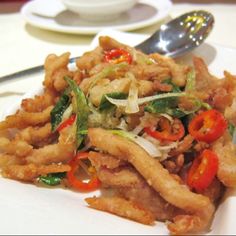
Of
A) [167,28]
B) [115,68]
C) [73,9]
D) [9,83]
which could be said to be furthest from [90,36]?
[115,68]

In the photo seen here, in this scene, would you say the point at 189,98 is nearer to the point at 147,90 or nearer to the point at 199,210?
the point at 147,90

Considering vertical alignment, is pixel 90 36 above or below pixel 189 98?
below

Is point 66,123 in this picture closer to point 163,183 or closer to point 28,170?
point 28,170

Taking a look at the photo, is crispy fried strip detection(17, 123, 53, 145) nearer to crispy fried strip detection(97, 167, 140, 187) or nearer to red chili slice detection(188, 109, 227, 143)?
crispy fried strip detection(97, 167, 140, 187)

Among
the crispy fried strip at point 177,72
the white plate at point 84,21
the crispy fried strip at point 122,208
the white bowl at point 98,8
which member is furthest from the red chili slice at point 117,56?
the white bowl at point 98,8

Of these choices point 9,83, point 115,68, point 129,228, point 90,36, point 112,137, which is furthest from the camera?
point 90,36

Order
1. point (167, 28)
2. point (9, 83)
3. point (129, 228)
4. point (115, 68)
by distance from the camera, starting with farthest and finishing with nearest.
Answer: point (167, 28), point (9, 83), point (115, 68), point (129, 228)

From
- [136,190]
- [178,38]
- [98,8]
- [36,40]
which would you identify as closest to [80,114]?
[136,190]
